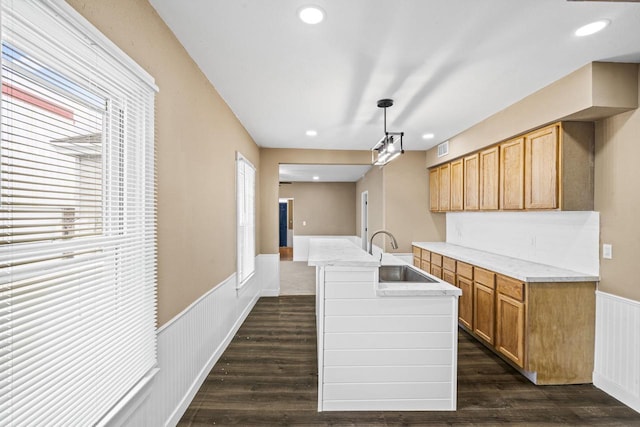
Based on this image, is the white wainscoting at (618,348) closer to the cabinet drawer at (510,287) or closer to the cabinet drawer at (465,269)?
the cabinet drawer at (510,287)

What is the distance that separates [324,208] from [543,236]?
705 cm

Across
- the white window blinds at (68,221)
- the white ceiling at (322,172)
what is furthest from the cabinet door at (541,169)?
the white ceiling at (322,172)

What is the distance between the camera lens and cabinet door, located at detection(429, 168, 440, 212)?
16.8ft

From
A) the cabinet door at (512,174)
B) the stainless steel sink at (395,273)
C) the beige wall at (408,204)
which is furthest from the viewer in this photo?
the beige wall at (408,204)

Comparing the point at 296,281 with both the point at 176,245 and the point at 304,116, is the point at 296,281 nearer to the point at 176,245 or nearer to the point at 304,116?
the point at 304,116

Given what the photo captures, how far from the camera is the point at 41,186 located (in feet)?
3.45

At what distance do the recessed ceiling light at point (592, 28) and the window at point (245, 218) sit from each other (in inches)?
123

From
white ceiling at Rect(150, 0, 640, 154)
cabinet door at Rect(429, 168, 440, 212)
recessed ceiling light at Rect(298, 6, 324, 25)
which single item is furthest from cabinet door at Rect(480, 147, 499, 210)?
recessed ceiling light at Rect(298, 6, 324, 25)

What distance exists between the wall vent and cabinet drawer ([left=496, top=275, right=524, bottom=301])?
2254 millimetres

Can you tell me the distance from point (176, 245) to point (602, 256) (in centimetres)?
333

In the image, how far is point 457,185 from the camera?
14.6ft

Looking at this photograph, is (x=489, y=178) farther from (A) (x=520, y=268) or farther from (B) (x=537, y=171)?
(A) (x=520, y=268)

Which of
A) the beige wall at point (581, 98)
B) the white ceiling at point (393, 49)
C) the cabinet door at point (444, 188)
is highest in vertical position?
the white ceiling at point (393, 49)

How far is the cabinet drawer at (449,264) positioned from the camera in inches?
154
